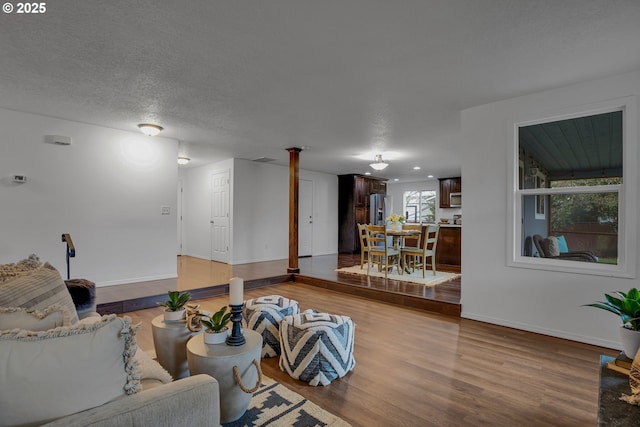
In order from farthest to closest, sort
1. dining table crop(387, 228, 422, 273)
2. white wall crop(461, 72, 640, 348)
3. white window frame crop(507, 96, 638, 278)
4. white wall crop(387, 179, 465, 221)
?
white wall crop(387, 179, 465, 221)
dining table crop(387, 228, 422, 273)
white wall crop(461, 72, 640, 348)
white window frame crop(507, 96, 638, 278)

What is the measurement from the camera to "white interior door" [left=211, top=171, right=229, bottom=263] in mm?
7219

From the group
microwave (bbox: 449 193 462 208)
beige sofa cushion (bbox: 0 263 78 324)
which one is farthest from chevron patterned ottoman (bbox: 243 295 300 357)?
microwave (bbox: 449 193 462 208)

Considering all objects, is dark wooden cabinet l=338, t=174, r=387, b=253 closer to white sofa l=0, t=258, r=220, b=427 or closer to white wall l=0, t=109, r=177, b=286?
white wall l=0, t=109, r=177, b=286

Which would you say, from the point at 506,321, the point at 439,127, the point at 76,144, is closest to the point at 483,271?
the point at 506,321

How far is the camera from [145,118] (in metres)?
4.23

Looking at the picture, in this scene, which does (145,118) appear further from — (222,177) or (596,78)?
(596,78)

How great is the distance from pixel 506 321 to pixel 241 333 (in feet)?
9.72

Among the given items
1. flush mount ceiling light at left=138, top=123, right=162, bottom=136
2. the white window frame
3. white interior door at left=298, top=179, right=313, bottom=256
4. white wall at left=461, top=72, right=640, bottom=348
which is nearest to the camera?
the white window frame

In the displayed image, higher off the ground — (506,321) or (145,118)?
(145,118)

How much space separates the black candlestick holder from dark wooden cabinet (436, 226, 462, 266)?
601 cm

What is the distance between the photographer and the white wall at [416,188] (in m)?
10.1

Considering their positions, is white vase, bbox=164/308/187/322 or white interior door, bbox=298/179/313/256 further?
white interior door, bbox=298/179/313/256

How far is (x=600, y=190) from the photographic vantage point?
120 inches

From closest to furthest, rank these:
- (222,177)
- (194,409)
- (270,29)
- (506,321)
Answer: (194,409), (270,29), (506,321), (222,177)
